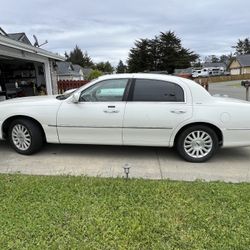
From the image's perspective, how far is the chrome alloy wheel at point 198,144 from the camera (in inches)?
205

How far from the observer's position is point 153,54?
224 ft

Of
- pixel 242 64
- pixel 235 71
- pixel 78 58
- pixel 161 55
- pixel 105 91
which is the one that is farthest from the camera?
pixel 78 58

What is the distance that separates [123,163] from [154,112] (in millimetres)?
1000

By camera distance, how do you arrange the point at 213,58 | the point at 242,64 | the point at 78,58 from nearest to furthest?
the point at 242,64 → the point at 78,58 → the point at 213,58

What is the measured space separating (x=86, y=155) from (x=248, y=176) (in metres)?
2.72

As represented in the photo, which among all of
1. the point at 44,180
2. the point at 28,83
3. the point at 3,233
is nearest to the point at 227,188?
the point at 44,180

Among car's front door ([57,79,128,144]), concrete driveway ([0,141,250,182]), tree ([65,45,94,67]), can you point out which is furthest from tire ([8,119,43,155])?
tree ([65,45,94,67])

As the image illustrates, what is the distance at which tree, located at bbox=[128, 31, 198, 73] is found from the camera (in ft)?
222

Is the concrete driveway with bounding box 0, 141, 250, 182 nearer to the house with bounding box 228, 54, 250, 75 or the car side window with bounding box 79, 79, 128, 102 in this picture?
the car side window with bounding box 79, 79, 128, 102

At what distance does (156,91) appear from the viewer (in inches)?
207

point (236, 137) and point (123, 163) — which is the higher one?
point (236, 137)

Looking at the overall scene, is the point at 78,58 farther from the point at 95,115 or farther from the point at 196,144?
the point at 196,144

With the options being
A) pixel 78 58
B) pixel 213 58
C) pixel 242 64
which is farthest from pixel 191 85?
pixel 213 58

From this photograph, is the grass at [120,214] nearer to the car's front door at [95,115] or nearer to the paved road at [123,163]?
the paved road at [123,163]
